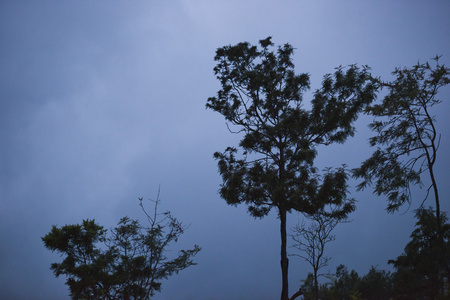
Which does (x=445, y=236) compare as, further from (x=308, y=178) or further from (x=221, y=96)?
(x=221, y=96)

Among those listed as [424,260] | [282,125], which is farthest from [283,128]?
[424,260]

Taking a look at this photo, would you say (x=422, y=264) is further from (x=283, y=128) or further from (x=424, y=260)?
(x=283, y=128)

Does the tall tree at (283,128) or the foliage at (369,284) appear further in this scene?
the foliage at (369,284)

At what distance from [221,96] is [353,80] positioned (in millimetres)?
8672

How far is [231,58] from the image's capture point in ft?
67.3

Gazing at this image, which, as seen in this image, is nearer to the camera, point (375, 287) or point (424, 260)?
point (424, 260)

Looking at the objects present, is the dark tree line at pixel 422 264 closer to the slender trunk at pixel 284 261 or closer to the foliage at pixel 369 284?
the slender trunk at pixel 284 261

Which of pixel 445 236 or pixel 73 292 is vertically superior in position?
pixel 445 236

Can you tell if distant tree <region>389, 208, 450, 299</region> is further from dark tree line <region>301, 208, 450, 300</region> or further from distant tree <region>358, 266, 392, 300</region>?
distant tree <region>358, 266, 392, 300</region>

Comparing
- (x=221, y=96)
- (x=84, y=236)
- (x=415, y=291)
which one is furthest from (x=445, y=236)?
(x=84, y=236)

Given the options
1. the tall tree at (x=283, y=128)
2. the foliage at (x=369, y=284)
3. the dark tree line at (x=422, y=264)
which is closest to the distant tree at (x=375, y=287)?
the foliage at (x=369, y=284)

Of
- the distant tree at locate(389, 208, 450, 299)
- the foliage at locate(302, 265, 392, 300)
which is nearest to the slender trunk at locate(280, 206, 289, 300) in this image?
the distant tree at locate(389, 208, 450, 299)

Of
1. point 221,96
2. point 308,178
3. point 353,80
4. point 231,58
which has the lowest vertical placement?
point 308,178

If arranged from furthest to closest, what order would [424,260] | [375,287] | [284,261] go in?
1. [375,287]
2. [424,260]
3. [284,261]
